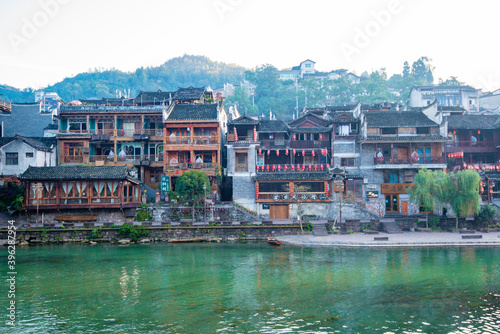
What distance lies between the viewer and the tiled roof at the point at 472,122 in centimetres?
5019

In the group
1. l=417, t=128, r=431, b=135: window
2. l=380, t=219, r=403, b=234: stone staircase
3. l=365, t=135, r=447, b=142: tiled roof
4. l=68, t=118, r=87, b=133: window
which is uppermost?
l=68, t=118, r=87, b=133: window

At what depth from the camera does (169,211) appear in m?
43.2

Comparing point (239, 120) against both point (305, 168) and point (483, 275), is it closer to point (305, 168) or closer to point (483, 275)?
point (305, 168)

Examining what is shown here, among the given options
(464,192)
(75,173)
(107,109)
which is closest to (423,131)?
(464,192)

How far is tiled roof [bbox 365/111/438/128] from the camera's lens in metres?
47.8

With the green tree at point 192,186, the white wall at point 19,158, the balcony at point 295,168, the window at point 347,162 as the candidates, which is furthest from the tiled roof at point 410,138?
the white wall at point 19,158

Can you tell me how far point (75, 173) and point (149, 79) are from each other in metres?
116

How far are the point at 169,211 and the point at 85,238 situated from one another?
8660 mm

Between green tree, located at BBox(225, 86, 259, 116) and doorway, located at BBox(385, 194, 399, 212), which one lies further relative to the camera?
green tree, located at BBox(225, 86, 259, 116)

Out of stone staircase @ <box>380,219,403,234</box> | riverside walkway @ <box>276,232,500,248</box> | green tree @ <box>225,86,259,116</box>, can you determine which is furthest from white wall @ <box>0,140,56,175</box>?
green tree @ <box>225,86,259,116</box>

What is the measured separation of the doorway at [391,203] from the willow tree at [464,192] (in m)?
7.58

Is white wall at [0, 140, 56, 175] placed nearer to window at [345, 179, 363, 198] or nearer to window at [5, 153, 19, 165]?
window at [5, 153, 19, 165]

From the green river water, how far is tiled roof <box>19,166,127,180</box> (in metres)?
8.82

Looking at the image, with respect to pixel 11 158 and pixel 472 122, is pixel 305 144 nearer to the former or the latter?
pixel 472 122
